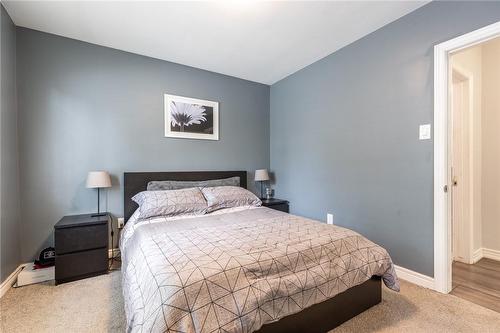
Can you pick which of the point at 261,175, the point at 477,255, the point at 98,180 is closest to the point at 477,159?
the point at 477,255

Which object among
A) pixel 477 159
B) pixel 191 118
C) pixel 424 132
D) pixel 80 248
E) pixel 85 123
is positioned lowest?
pixel 80 248

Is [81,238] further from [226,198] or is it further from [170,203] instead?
[226,198]

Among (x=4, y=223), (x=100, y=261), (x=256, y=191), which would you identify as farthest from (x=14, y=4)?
(x=256, y=191)

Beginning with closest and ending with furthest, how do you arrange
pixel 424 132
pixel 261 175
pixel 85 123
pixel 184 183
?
1. pixel 424 132
2. pixel 85 123
3. pixel 184 183
4. pixel 261 175

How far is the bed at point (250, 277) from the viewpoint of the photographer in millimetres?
1061

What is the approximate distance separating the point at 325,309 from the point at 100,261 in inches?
84.3

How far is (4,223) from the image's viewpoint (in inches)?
79.7

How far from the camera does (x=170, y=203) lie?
7.91ft

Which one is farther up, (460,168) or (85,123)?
(85,123)

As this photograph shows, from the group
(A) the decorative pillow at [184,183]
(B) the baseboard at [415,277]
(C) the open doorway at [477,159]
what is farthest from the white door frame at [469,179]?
(A) the decorative pillow at [184,183]

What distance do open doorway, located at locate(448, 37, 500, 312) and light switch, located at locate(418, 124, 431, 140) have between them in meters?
0.84

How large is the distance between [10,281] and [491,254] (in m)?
5.03

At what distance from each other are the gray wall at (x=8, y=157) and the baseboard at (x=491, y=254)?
16.3 ft

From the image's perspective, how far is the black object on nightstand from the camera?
2.14 metres
